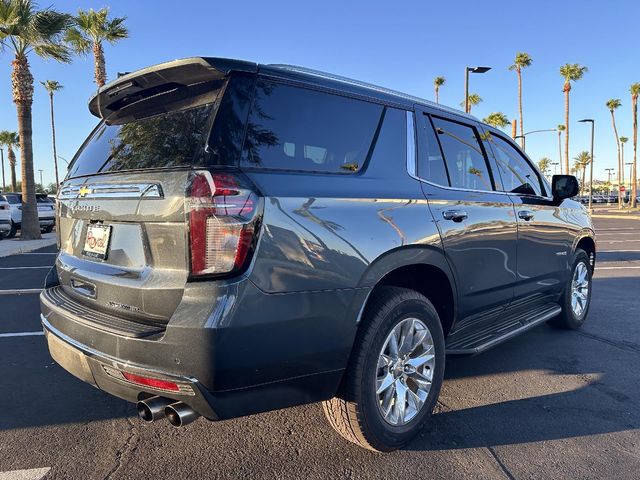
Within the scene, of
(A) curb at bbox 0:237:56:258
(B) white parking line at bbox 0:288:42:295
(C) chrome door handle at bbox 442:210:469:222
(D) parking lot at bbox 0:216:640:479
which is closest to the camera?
(D) parking lot at bbox 0:216:640:479

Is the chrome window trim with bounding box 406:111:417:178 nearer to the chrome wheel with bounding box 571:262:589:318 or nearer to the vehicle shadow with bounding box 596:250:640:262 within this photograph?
the chrome wheel with bounding box 571:262:589:318

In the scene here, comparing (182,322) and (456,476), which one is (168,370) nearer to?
(182,322)

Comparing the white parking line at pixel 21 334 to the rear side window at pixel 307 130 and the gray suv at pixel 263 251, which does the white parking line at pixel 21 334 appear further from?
the rear side window at pixel 307 130

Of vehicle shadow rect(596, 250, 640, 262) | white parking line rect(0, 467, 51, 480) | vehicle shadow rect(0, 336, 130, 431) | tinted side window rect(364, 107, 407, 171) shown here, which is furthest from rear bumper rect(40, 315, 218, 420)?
vehicle shadow rect(596, 250, 640, 262)

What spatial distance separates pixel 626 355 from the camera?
4.35 metres

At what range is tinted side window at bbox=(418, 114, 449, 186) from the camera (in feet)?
10.2

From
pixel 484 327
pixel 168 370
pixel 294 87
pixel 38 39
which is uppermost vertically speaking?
pixel 38 39

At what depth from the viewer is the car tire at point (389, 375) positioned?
2490mm

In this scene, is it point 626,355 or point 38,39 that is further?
point 38,39

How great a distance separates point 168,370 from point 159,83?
1475 mm

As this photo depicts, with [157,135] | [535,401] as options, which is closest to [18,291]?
[157,135]

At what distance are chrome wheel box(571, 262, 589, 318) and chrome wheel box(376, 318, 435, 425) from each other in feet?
9.65

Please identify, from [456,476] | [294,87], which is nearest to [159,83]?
[294,87]

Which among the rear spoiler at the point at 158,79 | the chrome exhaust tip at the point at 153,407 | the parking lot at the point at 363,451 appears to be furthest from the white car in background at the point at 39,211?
the chrome exhaust tip at the point at 153,407
